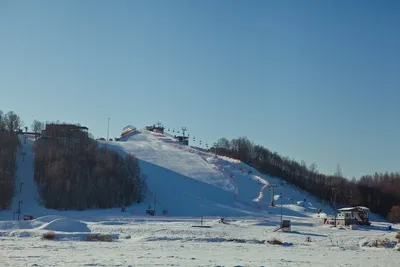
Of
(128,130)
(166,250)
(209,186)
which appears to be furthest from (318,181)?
(166,250)

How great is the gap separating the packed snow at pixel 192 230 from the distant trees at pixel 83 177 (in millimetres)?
2202

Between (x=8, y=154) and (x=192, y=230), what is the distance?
49.2m

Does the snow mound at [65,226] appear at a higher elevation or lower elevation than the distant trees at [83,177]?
lower

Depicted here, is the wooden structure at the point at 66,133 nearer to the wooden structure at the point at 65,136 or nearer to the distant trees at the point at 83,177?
the wooden structure at the point at 65,136

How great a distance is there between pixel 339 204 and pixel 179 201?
40.1 metres

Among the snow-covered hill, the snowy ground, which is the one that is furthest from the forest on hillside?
the snowy ground

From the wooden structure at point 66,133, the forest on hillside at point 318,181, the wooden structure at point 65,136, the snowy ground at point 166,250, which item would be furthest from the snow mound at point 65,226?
the forest on hillside at point 318,181

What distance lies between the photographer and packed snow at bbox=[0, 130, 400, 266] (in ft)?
77.3

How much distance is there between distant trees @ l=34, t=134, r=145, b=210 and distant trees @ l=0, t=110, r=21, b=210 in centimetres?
360

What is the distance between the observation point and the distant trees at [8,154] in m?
69.0

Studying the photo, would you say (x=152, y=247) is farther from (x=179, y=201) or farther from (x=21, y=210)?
(x=179, y=201)

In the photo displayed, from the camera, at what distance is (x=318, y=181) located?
12281cm

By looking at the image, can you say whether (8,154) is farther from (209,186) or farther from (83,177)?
(209,186)

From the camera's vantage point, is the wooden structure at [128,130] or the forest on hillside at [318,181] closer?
the forest on hillside at [318,181]
